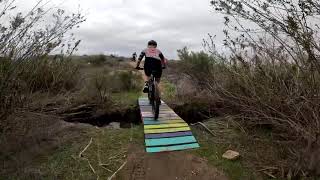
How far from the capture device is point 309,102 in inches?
214

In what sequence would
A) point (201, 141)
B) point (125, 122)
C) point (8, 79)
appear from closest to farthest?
Answer: 1. point (8, 79)
2. point (201, 141)
3. point (125, 122)

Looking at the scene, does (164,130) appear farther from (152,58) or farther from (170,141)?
(152,58)

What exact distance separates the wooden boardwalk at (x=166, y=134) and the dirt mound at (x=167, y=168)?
23 cm

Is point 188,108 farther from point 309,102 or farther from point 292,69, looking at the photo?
point 309,102

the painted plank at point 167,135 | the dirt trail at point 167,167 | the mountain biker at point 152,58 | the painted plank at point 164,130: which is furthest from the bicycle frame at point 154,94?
the dirt trail at point 167,167

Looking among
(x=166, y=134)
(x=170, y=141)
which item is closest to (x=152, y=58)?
(x=166, y=134)

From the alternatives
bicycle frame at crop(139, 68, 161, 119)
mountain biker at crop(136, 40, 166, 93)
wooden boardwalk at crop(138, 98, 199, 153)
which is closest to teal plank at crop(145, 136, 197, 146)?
wooden boardwalk at crop(138, 98, 199, 153)

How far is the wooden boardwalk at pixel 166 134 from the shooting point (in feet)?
22.7

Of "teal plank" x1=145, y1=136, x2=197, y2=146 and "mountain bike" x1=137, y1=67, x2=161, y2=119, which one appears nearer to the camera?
"teal plank" x1=145, y1=136, x2=197, y2=146

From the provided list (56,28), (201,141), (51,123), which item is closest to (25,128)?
(51,123)

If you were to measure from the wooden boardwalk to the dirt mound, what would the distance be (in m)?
0.23

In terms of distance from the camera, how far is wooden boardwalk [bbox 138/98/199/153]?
693cm

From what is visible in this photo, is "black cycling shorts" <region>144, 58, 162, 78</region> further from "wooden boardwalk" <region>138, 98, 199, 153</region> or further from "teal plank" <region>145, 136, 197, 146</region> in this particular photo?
"teal plank" <region>145, 136, 197, 146</region>

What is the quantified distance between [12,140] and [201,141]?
3212mm
